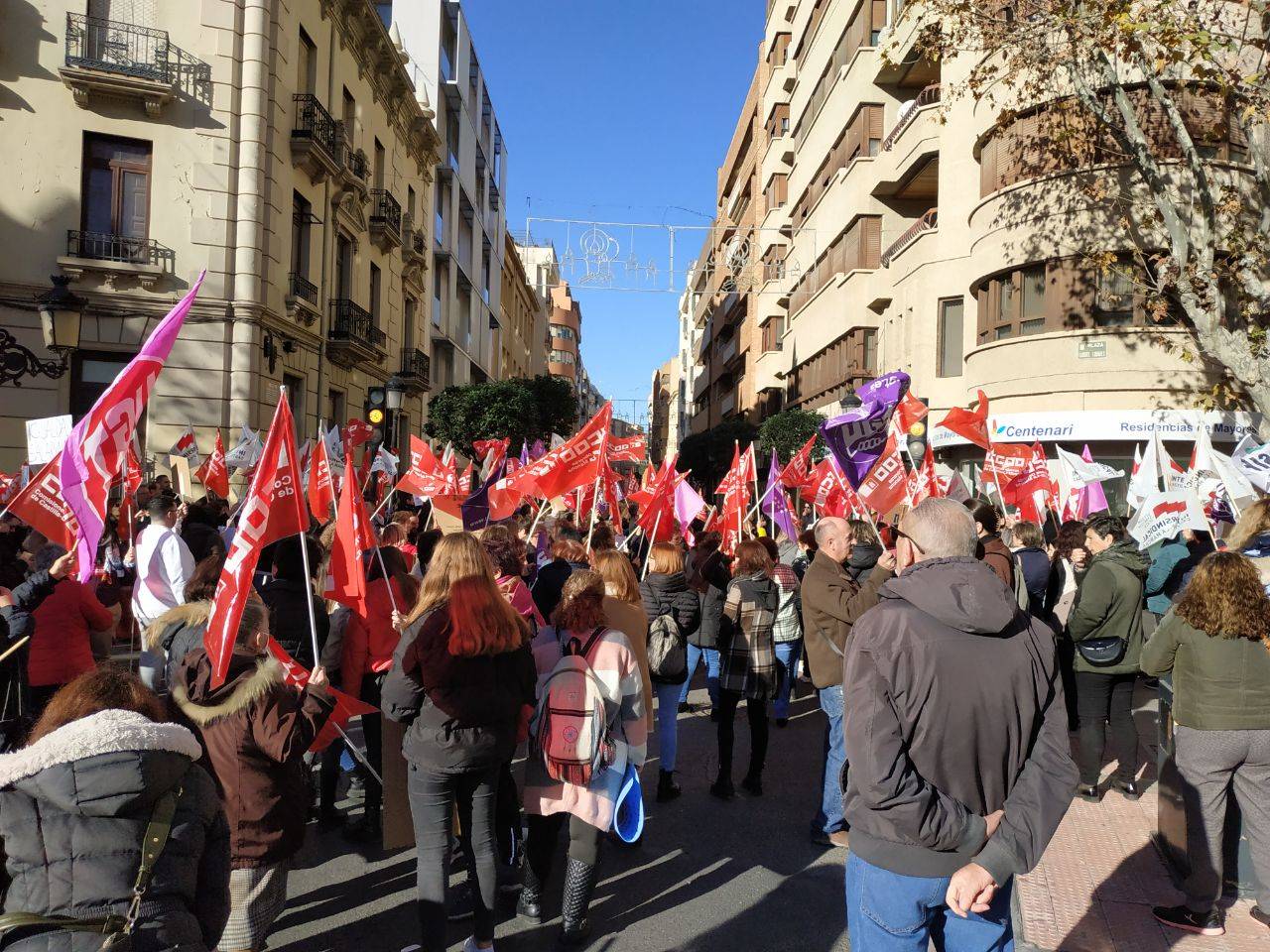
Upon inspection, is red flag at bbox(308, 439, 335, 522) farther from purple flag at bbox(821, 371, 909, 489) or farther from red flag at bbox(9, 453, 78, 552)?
purple flag at bbox(821, 371, 909, 489)

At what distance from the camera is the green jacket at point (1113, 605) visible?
565cm

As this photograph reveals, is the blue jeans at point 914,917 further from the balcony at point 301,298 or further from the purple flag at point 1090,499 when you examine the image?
the balcony at point 301,298

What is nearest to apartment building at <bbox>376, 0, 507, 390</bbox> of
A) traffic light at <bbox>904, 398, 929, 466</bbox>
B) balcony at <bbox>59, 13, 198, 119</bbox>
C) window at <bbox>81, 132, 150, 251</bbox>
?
balcony at <bbox>59, 13, 198, 119</bbox>

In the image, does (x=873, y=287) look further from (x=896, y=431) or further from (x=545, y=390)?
(x=896, y=431)

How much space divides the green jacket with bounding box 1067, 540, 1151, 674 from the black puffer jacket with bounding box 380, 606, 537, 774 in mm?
3884

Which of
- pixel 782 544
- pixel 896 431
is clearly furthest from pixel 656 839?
pixel 896 431

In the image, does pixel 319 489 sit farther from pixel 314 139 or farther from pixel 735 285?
pixel 735 285

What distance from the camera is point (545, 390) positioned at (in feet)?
100

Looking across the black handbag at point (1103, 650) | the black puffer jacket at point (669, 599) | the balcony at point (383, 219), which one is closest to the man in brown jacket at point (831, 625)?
the black puffer jacket at point (669, 599)

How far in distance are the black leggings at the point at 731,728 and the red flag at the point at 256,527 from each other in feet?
9.72

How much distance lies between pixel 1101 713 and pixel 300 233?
1821 centimetres

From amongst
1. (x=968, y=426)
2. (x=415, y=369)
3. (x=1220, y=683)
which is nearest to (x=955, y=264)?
(x=968, y=426)

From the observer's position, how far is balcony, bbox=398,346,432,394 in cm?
2725

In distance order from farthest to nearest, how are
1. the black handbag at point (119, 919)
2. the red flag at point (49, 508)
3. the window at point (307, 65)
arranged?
1. the window at point (307, 65)
2. the red flag at point (49, 508)
3. the black handbag at point (119, 919)
